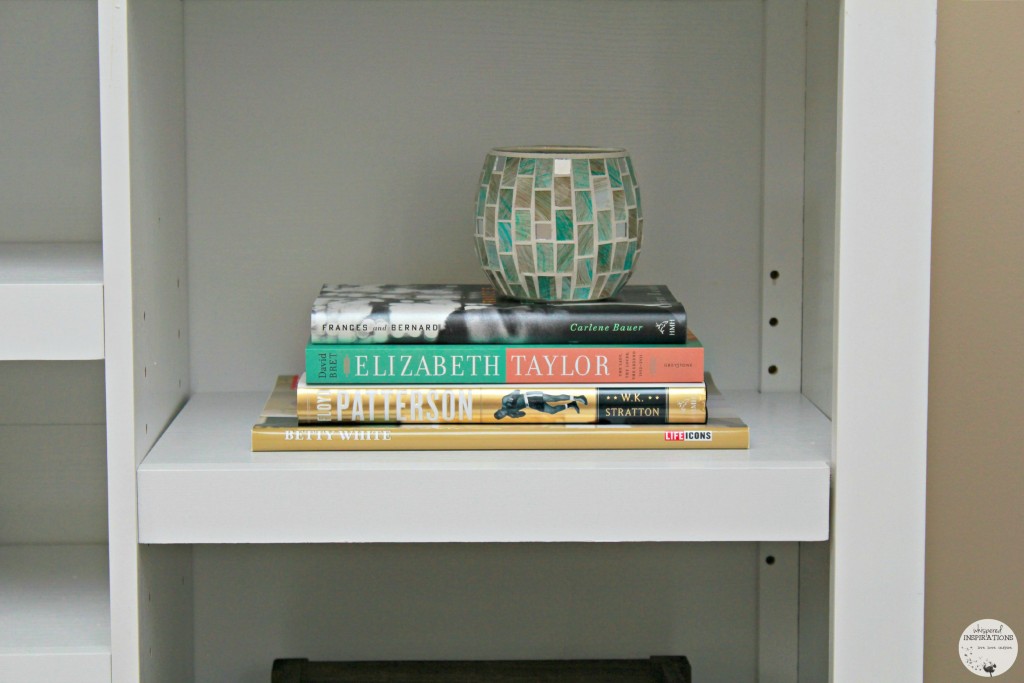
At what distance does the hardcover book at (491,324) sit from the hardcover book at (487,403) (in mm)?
41

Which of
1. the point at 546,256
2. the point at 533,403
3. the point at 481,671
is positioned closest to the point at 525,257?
the point at 546,256

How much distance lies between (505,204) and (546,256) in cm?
6

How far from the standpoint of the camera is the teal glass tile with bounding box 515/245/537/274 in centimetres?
103

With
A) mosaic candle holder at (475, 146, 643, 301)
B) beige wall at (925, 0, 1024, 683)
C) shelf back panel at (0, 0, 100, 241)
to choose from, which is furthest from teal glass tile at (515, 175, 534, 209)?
shelf back panel at (0, 0, 100, 241)

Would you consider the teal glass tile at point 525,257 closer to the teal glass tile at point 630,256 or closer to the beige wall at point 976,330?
the teal glass tile at point 630,256

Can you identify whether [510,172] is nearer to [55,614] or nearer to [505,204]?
[505,204]

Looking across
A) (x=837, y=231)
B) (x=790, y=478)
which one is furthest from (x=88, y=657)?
(x=837, y=231)

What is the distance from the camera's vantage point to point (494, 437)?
996mm

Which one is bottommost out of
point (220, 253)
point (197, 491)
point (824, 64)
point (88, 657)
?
point (88, 657)

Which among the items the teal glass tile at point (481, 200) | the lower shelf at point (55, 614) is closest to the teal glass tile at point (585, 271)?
the teal glass tile at point (481, 200)

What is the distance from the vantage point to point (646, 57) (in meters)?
1.24

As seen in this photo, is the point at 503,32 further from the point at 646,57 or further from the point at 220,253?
the point at 220,253

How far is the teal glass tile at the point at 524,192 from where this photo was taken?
3.36ft

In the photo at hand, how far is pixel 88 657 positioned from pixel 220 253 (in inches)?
18.1
